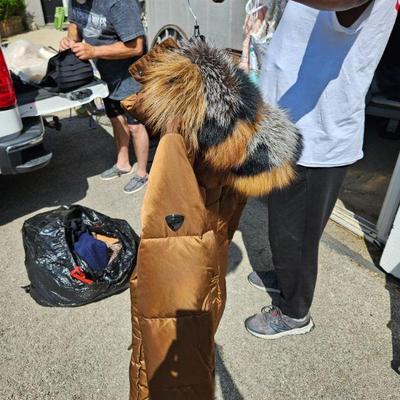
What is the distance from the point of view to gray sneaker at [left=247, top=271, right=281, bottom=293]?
2586 mm

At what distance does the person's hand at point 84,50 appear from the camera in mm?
3168

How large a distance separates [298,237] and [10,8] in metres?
11.6

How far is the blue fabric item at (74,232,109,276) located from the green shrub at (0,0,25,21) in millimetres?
10387

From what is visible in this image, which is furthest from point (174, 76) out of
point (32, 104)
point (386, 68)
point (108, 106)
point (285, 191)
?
point (386, 68)

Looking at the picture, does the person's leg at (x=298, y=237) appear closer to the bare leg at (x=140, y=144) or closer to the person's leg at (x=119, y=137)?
the bare leg at (x=140, y=144)

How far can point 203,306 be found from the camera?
1178 millimetres

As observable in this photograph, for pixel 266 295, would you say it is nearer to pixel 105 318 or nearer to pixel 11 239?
pixel 105 318

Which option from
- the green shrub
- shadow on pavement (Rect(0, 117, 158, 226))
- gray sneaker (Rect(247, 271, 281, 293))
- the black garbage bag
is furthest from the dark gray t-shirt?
the green shrub

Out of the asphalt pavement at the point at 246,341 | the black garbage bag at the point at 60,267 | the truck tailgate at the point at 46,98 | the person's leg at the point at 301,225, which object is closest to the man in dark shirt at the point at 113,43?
the truck tailgate at the point at 46,98

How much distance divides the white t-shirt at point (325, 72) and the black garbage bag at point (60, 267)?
55.8 inches

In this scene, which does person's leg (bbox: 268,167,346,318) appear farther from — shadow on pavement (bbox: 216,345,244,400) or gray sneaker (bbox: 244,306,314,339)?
shadow on pavement (bbox: 216,345,244,400)

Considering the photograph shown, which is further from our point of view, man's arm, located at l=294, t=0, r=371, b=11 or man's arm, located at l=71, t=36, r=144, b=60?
man's arm, located at l=71, t=36, r=144, b=60

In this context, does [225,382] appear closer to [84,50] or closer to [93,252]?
[93,252]

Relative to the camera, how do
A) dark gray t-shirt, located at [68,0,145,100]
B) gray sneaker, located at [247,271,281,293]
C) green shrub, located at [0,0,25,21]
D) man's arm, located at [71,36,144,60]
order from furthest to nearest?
1. green shrub, located at [0,0,25,21]
2. man's arm, located at [71,36,144,60]
3. dark gray t-shirt, located at [68,0,145,100]
4. gray sneaker, located at [247,271,281,293]
